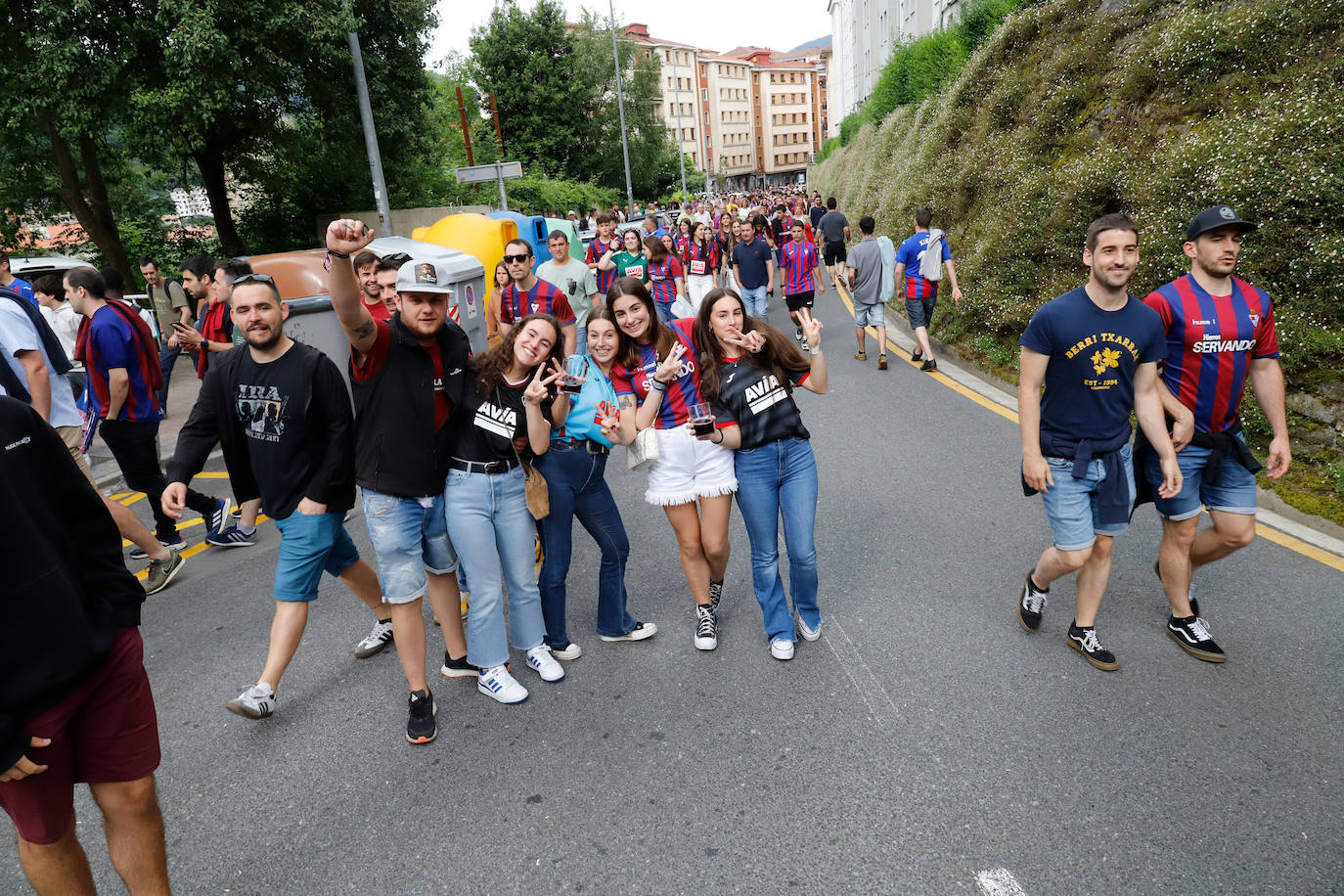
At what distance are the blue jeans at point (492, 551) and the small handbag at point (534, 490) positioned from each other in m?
0.03

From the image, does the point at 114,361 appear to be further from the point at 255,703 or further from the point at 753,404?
the point at 753,404

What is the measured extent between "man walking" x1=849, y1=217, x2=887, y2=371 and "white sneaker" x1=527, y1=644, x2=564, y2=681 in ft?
23.0

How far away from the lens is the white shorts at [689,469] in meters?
3.92

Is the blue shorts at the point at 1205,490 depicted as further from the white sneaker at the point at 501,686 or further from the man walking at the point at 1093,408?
the white sneaker at the point at 501,686

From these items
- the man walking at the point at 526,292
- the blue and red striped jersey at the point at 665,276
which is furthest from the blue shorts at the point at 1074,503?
the blue and red striped jersey at the point at 665,276

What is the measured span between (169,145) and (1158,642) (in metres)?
19.7

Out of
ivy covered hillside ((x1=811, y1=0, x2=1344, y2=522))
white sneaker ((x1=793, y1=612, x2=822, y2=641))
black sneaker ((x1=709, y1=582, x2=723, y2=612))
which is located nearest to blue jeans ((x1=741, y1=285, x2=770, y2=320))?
ivy covered hillside ((x1=811, y1=0, x2=1344, y2=522))

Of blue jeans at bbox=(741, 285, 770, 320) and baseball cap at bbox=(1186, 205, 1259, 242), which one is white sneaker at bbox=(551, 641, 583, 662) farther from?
blue jeans at bbox=(741, 285, 770, 320)

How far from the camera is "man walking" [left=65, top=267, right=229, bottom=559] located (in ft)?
18.2

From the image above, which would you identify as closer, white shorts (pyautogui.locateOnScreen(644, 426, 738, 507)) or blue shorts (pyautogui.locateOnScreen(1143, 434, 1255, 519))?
blue shorts (pyautogui.locateOnScreen(1143, 434, 1255, 519))

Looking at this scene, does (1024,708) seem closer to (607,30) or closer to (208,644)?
(208,644)

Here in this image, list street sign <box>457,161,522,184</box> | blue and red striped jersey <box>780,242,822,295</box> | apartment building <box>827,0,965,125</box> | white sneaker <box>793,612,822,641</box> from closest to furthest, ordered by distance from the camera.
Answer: white sneaker <box>793,612,822,641</box>, blue and red striped jersey <box>780,242,822,295</box>, street sign <box>457,161,522,184</box>, apartment building <box>827,0,965,125</box>

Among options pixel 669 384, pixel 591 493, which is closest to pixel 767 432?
pixel 669 384

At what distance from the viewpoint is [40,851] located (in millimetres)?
2264
